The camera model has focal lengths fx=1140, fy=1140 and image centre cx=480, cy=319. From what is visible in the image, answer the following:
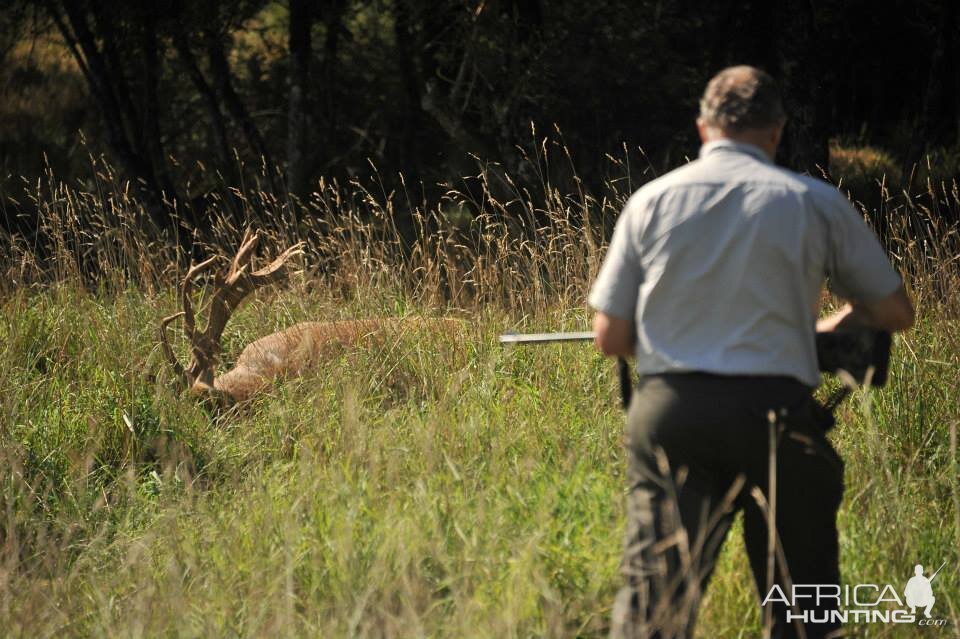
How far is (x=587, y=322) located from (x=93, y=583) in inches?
117

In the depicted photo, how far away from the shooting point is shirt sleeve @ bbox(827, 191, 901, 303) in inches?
106

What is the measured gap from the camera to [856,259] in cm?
271

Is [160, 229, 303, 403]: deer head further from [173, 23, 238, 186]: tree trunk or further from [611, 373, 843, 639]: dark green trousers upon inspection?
[173, 23, 238, 186]: tree trunk

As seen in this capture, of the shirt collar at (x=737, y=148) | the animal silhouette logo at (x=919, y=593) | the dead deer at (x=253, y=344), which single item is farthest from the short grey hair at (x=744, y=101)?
the dead deer at (x=253, y=344)

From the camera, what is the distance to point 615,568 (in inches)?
136

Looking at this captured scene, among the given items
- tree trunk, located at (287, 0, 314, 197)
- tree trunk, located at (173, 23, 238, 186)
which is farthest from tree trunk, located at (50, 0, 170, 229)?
tree trunk, located at (287, 0, 314, 197)

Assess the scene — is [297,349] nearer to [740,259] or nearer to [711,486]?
[711,486]

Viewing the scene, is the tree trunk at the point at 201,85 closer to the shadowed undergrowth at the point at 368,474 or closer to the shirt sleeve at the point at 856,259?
the shadowed undergrowth at the point at 368,474

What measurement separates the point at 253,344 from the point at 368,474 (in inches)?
78.2

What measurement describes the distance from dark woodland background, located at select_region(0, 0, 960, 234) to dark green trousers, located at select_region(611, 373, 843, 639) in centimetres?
477

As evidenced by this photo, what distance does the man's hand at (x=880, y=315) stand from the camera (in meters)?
2.78

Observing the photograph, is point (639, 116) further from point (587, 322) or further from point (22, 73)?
point (22, 73)

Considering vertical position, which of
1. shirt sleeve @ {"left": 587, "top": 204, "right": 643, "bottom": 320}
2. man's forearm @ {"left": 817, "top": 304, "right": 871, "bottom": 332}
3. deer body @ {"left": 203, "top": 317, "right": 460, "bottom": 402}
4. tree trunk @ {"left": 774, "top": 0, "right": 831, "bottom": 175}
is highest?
shirt sleeve @ {"left": 587, "top": 204, "right": 643, "bottom": 320}

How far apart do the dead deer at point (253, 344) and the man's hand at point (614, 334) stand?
118 inches
